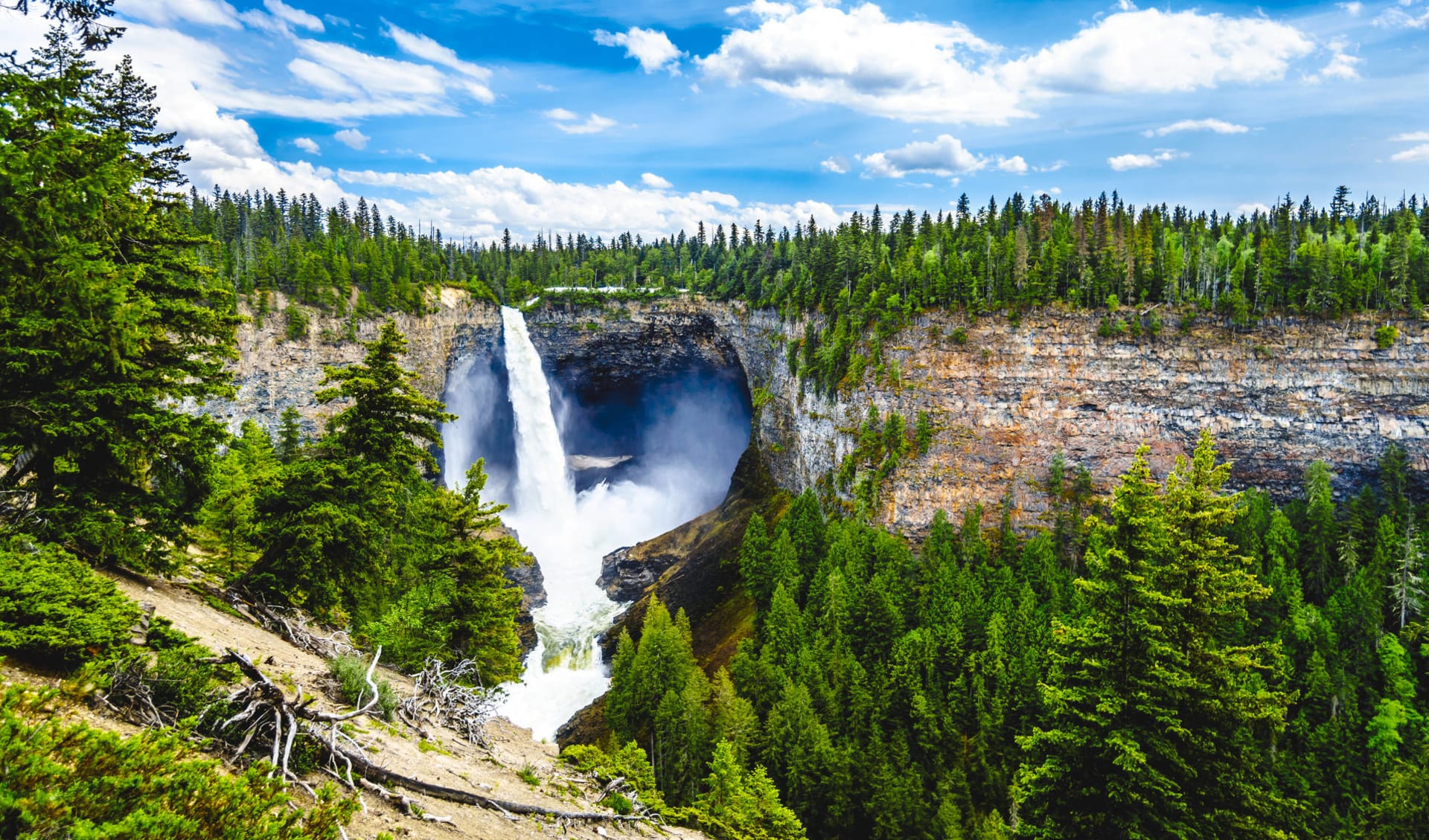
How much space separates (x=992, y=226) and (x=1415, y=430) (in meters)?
45.9

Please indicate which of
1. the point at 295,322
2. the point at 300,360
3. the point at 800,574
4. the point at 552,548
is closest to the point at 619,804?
the point at 800,574

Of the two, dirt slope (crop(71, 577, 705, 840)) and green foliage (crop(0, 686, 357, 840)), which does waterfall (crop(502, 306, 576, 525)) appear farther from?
green foliage (crop(0, 686, 357, 840))

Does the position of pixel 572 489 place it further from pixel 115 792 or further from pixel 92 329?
pixel 115 792

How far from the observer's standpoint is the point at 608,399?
97375 mm

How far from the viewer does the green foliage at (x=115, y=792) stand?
3.88m

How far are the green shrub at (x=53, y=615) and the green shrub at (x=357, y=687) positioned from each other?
3.80 meters

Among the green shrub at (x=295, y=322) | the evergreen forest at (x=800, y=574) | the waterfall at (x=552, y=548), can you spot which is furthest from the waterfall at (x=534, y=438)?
the green shrub at (x=295, y=322)

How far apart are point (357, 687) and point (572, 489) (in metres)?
77.5

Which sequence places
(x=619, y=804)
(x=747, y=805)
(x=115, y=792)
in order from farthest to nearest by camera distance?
(x=747, y=805), (x=619, y=804), (x=115, y=792)

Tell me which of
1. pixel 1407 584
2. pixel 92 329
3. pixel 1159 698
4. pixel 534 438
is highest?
pixel 92 329

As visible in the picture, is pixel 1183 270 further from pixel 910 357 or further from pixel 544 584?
pixel 544 584

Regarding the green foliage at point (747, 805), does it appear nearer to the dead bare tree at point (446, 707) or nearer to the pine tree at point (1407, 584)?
the dead bare tree at point (446, 707)

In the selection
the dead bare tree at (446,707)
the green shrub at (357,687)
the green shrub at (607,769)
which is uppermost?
the green shrub at (357,687)

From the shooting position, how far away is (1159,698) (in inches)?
543
